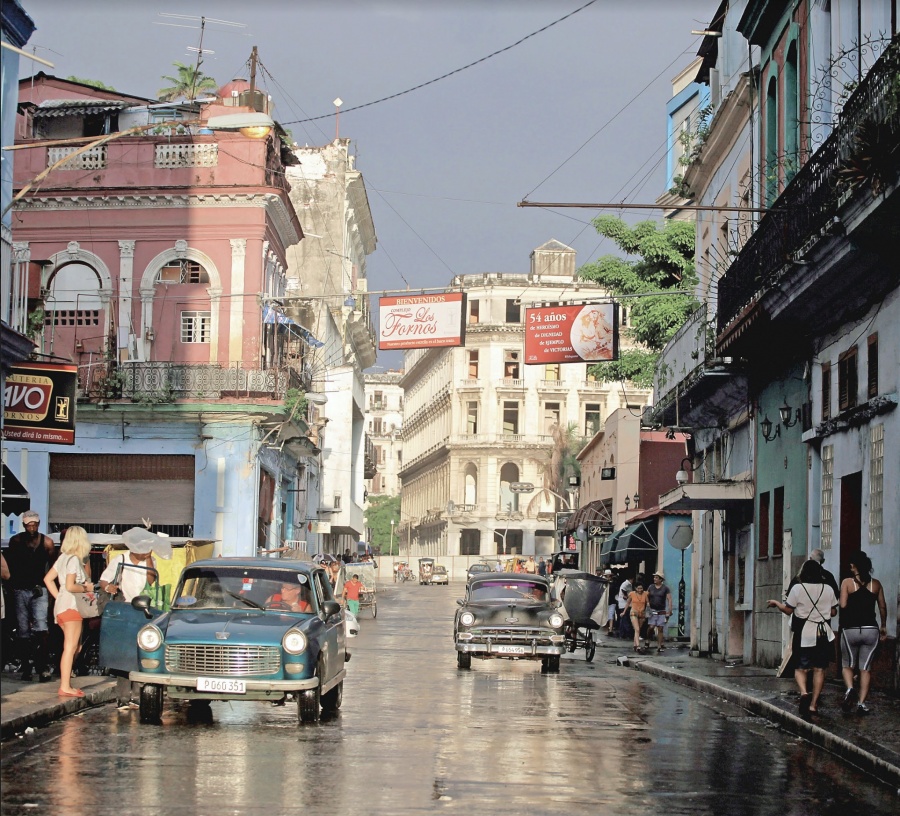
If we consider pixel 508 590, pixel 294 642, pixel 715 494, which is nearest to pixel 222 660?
pixel 294 642

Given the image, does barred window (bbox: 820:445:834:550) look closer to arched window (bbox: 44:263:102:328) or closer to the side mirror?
the side mirror

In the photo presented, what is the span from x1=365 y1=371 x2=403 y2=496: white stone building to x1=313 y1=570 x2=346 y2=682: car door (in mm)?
151634

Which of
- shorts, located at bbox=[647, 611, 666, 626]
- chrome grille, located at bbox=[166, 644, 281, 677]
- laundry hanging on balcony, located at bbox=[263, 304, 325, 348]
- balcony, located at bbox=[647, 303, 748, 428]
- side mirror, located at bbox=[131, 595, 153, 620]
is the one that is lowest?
shorts, located at bbox=[647, 611, 666, 626]

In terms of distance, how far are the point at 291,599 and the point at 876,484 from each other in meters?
8.01

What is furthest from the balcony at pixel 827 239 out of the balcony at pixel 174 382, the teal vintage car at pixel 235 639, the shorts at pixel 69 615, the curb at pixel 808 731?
the balcony at pixel 174 382

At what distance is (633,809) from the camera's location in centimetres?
936

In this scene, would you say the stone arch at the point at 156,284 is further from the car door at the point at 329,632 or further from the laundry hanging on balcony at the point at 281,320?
the car door at the point at 329,632

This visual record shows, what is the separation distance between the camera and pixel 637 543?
4322 cm

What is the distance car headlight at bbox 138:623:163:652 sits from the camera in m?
14.0

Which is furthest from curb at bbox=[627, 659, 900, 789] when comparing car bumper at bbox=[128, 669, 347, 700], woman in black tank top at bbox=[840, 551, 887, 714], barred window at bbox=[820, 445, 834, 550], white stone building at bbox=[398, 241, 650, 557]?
white stone building at bbox=[398, 241, 650, 557]

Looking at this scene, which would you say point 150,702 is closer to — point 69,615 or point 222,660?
point 222,660

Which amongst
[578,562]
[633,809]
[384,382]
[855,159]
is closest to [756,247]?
[855,159]

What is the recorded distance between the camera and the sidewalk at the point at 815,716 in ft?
40.8

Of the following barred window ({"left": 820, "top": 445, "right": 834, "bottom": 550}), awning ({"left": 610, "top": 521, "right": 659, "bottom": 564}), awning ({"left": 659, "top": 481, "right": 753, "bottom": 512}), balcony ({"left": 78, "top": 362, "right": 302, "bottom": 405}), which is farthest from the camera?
awning ({"left": 610, "top": 521, "right": 659, "bottom": 564})
